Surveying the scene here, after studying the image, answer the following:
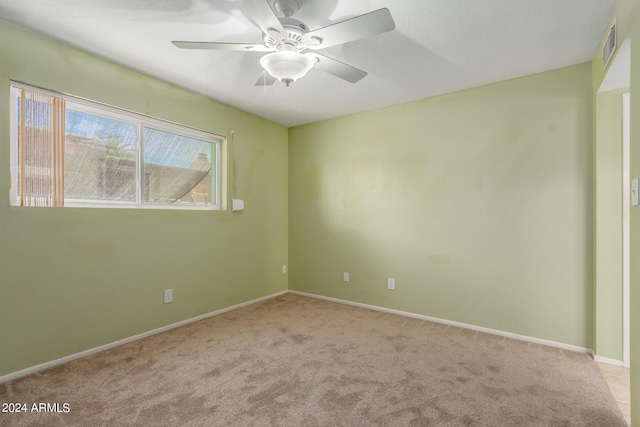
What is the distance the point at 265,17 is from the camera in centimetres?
153

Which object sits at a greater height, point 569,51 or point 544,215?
point 569,51

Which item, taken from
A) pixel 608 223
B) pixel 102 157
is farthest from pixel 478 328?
pixel 102 157

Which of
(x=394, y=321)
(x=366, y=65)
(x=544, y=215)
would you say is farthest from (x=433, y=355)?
(x=366, y=65)

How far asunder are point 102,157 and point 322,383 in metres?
2.47

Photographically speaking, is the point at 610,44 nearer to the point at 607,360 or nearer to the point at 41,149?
the point at 607,360

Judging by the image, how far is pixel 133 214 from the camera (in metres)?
2.70

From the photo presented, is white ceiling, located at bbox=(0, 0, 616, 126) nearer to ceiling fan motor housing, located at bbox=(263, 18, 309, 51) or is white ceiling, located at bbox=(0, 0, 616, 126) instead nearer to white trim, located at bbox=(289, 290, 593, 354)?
ceiling fan motor housing, located at bbox=(263, 18, 309, 51)

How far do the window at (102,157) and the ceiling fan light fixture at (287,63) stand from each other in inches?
65.5

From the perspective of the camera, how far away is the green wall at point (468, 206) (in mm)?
2562

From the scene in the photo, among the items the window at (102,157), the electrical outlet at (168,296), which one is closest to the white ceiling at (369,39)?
the window at (102,157)

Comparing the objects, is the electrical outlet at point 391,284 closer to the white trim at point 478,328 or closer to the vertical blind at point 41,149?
the white trim at point 478,328

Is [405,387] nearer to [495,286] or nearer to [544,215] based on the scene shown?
[495,286]

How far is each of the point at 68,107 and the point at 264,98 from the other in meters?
1.66

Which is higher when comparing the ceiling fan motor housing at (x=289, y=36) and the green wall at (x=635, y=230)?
the ceiling fan motor housing at (x=289, y=36)
